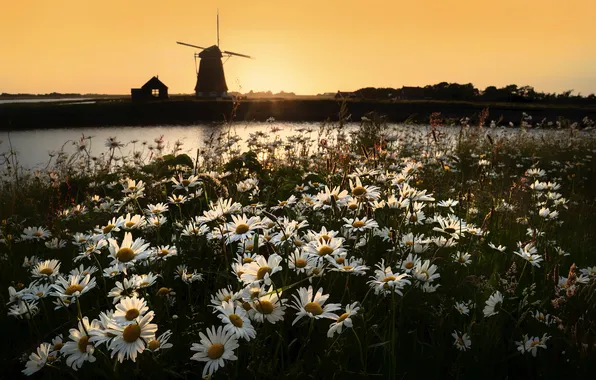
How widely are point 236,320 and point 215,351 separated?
0.35 ft

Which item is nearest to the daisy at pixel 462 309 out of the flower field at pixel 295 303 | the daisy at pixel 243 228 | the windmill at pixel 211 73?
the flower field at pixel 295 303

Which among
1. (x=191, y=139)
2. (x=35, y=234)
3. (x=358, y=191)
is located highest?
(x=358, y=191)

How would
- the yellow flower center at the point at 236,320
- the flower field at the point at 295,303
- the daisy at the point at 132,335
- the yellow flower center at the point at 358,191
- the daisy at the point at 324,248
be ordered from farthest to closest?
1. the yellow flower center at the point at 358,191
2. the daisy at the point at 324,248
3. the flower field at the point at 295,303
4. the yellow flower center at the point at 236,320
5. the daisy at the point at 132,335

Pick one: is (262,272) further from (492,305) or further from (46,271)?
(46,271)

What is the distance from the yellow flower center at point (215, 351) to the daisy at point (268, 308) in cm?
15

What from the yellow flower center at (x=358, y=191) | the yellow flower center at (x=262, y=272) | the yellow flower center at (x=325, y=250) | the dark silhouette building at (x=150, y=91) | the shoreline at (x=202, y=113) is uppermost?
the dark silhouette building at (x=150, y=91)

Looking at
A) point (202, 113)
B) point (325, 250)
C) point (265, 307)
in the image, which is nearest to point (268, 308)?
point (265, 307)

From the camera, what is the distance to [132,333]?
1.22 meters

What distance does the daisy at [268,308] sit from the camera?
1379 mm

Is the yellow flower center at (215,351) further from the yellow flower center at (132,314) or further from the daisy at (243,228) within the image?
the daisy at (243,228)

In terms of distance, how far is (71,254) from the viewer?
284 cm

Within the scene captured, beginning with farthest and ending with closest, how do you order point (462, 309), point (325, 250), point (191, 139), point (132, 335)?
1. point (191, 139)
2. point (462, 309)
3. point (325, 250)
4. point (132, 335)

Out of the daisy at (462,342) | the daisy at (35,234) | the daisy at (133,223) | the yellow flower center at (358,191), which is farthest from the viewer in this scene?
the daisy at (35,234)

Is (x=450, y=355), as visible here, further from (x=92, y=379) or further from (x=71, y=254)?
(x=71, y=254)
